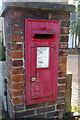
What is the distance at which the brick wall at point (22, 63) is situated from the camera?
58.1 inches

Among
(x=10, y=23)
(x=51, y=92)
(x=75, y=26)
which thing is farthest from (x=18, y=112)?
(x=75, y=26)

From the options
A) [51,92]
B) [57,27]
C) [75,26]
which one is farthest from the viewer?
[75,26]

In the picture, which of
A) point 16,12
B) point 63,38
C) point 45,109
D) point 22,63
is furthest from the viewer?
point 45,109

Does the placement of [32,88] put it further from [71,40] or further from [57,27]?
[71,40]

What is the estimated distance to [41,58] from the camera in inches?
61.9

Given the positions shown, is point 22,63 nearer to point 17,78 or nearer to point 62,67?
point 17,78

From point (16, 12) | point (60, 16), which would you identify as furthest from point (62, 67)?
point (16, 12)

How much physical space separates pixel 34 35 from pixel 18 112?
92cm

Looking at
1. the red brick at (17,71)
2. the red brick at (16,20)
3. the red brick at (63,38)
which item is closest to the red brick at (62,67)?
the red brick at (63,38)

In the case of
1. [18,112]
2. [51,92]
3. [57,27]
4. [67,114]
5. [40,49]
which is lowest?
[67,114]

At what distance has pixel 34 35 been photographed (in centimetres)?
148

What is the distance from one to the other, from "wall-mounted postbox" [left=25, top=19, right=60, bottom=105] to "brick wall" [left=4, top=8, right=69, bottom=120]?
7cm

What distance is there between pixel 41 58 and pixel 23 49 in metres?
0.23

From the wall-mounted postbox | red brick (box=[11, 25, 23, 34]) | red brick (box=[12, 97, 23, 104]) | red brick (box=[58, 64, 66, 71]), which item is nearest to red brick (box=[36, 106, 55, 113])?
the wall-mounted postbox
